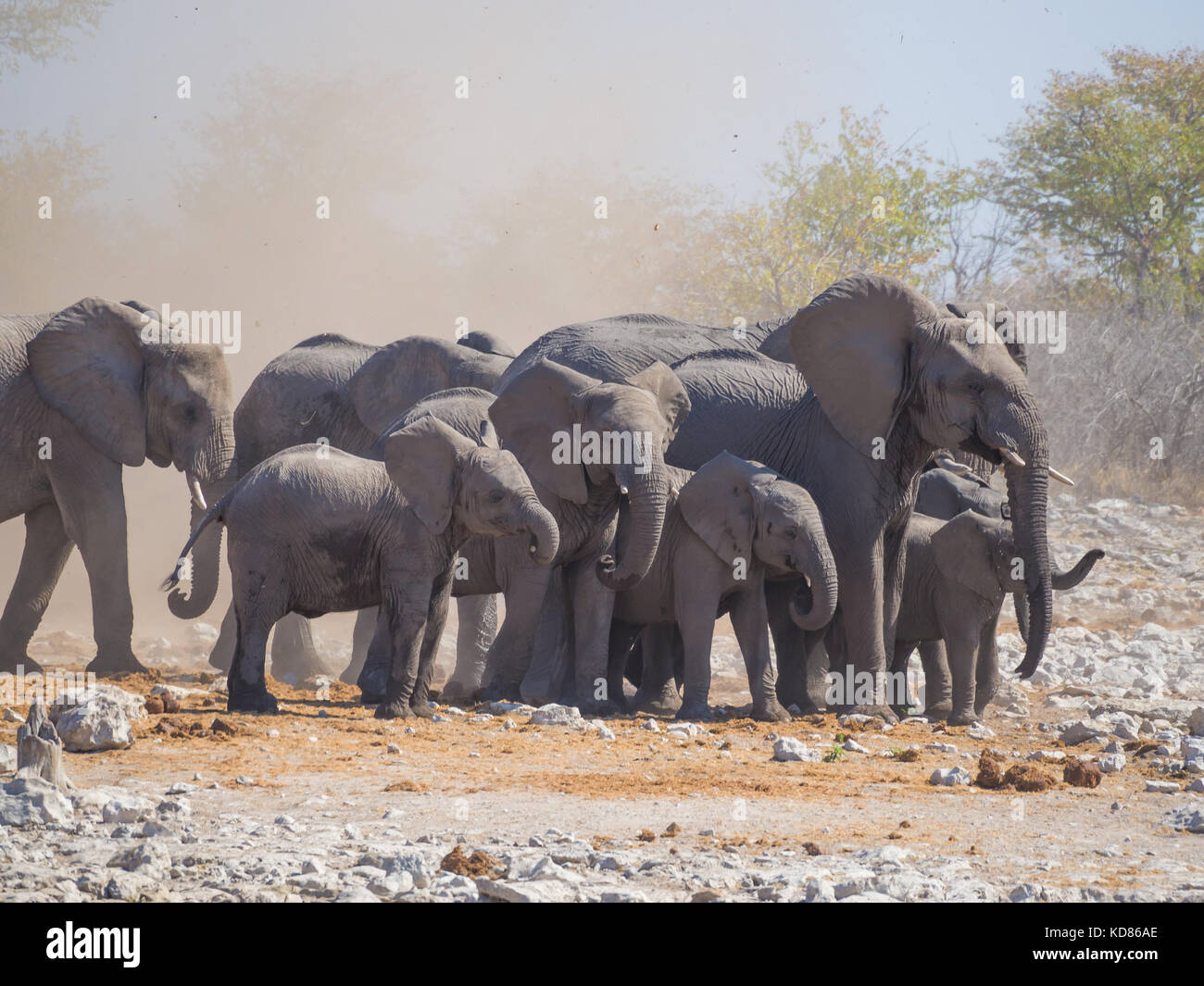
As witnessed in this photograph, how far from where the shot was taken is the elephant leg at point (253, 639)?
1004 centimetres

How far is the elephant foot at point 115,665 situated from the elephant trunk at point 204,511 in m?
0.56

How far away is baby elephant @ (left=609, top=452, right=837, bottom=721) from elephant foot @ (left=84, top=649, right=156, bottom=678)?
4.01 m

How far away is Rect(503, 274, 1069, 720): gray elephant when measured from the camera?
11.0 m

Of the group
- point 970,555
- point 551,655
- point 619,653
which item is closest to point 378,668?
point 551,655

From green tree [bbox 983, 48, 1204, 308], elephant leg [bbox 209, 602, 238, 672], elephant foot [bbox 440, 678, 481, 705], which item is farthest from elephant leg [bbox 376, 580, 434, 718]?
green tree [bbox 983, 48, 1204, 308]

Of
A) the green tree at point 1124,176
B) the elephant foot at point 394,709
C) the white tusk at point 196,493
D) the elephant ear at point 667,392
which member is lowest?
the elephant foot at point 394,709

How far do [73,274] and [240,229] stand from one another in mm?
3643

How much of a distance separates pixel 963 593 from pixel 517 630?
311 cm

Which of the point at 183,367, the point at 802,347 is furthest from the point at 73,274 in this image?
the point at 802,347

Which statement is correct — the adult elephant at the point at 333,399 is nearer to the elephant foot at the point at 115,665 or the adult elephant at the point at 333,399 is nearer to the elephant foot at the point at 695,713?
the elephant foot at the point at 115,665

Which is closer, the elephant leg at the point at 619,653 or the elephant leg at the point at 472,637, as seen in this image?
the elephant leg at the point at 619,653

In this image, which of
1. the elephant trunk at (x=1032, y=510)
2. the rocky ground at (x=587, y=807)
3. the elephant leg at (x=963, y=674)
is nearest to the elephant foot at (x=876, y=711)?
the rocky ground at (x=587, y=807)

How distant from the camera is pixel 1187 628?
17859 millimetres

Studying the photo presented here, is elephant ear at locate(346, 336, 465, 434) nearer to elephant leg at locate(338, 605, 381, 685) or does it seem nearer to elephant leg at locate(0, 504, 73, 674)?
elephant leg at locate(338, 605, 381, 685)
